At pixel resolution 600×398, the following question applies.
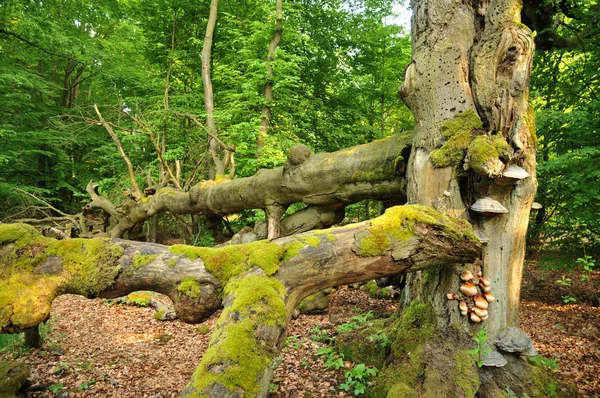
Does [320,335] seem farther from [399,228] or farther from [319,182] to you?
[399,228]

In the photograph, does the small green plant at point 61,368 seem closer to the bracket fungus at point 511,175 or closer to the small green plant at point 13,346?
the small green plant at point 13,346

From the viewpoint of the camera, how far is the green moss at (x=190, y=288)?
2.62 m

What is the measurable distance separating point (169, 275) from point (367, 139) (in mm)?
12309

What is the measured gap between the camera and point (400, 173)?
4598 millimetres

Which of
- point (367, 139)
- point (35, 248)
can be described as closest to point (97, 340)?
point (35, 248)

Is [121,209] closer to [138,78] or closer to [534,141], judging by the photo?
[138,78]

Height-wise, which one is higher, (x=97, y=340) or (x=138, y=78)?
(x=138, y=78)

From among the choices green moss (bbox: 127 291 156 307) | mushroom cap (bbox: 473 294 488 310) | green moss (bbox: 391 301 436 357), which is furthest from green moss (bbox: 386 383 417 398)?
green moss (bbox: 127 291 156 307)

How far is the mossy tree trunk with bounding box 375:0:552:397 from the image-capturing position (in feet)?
11.3

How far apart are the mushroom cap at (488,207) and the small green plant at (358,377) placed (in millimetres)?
2190

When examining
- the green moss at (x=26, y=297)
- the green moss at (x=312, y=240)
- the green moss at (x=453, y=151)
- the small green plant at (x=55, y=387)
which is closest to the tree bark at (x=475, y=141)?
the green moss at (x=453, y=151)

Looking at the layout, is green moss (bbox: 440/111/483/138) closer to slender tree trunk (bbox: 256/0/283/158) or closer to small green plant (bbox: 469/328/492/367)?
small green plant (bbox: 469/328/492/367)

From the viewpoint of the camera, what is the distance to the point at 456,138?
371cm

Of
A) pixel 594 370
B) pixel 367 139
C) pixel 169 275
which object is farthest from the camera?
pixel 367 139
